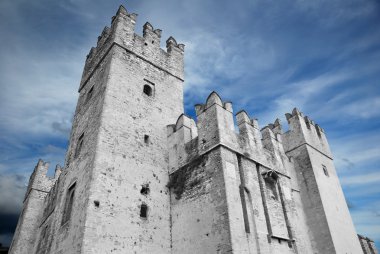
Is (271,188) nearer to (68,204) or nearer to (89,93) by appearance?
(68,204)

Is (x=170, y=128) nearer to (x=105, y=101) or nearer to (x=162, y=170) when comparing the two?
(x=162, y=170)

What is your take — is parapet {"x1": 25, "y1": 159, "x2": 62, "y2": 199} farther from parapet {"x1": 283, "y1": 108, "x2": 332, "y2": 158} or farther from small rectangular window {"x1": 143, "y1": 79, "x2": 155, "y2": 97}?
parapet {"x1": 283, "y1": 108, "x2": 332, "y2": 158}

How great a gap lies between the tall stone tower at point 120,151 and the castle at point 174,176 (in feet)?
0.14

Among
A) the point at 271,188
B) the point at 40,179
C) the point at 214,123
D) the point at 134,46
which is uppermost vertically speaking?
the point at 134,46

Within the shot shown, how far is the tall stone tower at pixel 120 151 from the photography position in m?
9.84

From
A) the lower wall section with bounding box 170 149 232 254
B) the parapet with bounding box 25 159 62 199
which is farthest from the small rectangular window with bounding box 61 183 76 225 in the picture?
the parapet with bounding box 25 159 62 199

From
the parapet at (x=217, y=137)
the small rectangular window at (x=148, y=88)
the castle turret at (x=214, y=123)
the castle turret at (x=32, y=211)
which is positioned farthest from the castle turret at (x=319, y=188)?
the castle turret at (x=32, y=211)

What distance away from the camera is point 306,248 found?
39.4 ft

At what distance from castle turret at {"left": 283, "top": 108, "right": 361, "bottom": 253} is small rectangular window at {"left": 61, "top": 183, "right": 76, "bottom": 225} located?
9.58 metres

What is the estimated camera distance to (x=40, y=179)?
1981 centimetres

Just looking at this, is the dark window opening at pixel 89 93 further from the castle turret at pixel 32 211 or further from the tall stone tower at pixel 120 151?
the castle turret at pixel 32 211

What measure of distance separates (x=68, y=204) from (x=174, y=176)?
13.4 ft

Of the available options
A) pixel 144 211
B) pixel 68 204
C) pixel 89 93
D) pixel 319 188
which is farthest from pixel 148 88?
pixel 319 188

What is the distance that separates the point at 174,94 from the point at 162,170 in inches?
179
